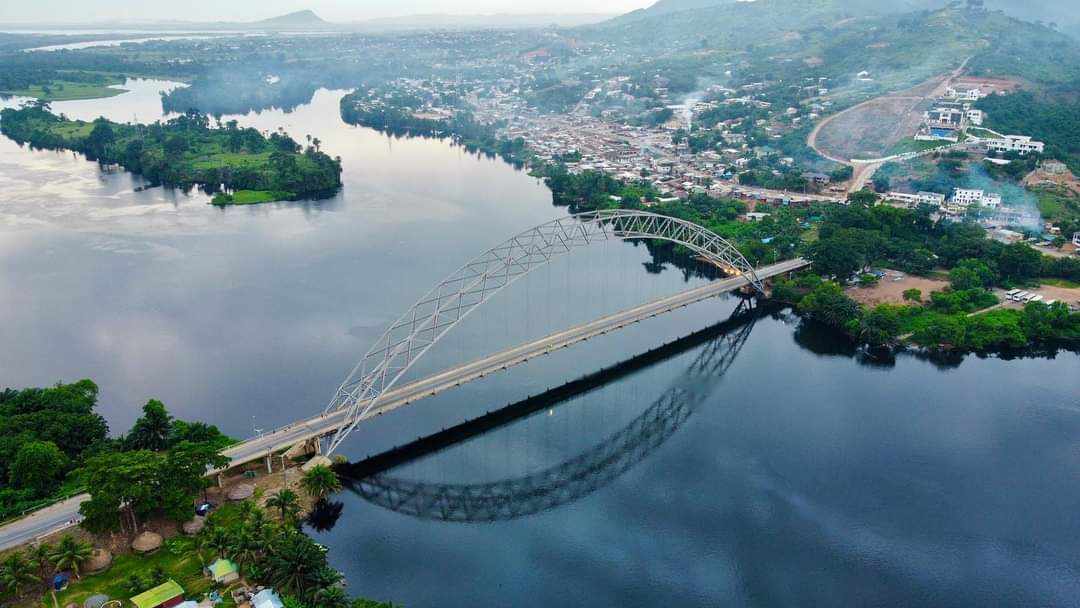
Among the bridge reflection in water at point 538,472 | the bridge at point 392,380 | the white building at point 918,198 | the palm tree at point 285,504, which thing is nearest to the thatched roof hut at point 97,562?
the bridge at point 392,380

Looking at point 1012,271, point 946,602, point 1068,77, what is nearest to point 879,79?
point 1068,77

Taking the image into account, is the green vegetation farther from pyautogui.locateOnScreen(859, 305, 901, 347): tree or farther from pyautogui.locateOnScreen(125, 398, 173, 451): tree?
pyautogui.locateOnScreen(125, 398, 173, 451): tree

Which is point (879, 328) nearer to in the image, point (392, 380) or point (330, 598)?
point (392, 380)

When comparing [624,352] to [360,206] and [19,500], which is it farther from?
[360,206]

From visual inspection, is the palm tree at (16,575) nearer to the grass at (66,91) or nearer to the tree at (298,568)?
the tree at (298,568)

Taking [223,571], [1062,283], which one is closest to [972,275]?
[1062,283]

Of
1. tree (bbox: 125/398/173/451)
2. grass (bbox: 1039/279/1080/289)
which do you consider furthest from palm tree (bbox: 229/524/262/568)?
grass (bbox: 1039/279/1080/289)
